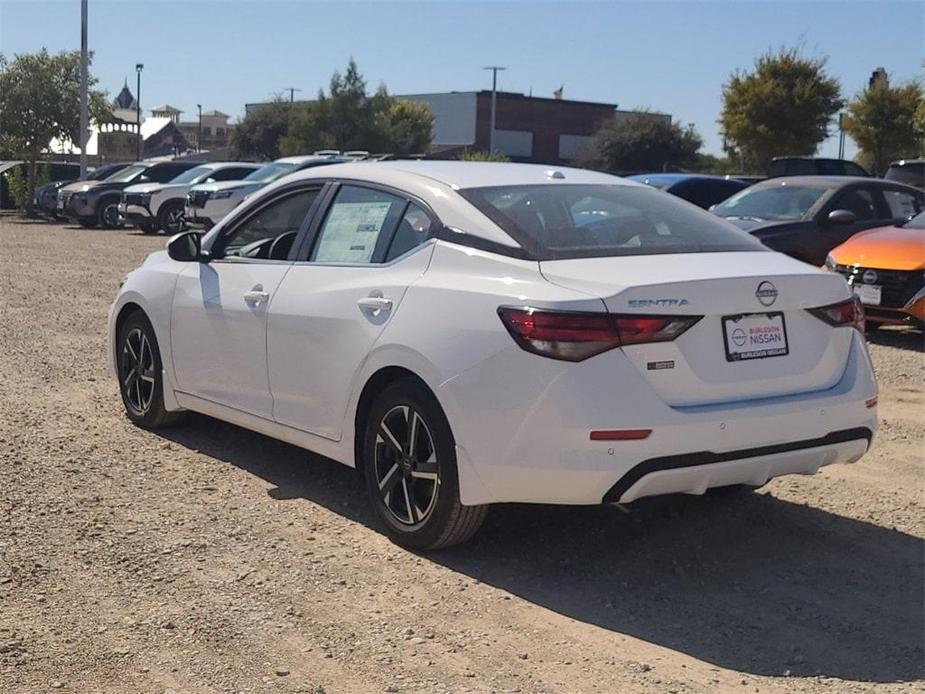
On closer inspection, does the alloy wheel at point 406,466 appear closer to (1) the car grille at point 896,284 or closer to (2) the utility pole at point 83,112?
(1) the car grille at point 896,284

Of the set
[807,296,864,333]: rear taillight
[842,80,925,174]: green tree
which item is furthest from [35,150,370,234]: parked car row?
[842,80,925,174]: green tree

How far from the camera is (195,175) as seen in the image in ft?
90.3

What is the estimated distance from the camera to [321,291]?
5414 millimetres

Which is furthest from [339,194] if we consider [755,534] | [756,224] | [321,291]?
[756,224]

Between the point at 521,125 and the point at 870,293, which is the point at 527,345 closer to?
the point at 870,293

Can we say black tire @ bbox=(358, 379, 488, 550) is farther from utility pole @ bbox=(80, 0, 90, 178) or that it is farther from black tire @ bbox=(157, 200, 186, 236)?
utility pole @ bbox=(80, 0, 90, 178)

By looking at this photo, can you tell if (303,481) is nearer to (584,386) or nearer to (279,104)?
(584,386)

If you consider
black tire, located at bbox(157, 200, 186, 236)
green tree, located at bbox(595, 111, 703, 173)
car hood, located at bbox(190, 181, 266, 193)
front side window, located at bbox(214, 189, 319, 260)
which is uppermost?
green tree, located at bbox(595, 111, 703, 173)

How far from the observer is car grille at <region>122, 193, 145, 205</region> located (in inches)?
1052

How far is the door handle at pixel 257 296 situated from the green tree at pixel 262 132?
224 feet

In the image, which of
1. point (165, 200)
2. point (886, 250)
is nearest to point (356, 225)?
point (886, 250)

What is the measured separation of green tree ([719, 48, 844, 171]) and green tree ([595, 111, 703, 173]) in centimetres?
1926

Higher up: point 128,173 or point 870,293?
point 128,173

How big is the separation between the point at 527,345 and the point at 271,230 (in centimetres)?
235
